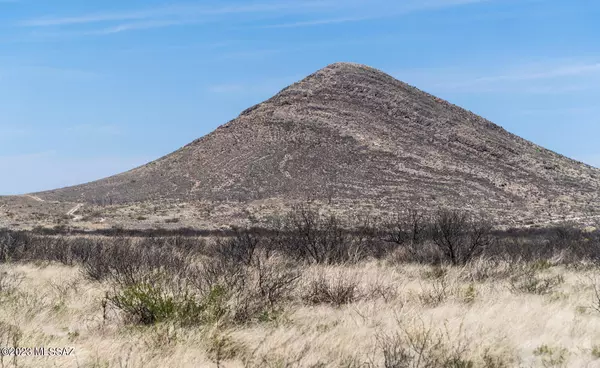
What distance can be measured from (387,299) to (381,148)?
59469 millimetres

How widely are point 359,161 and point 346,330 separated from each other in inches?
2285

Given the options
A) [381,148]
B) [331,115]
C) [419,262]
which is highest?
[331,115]

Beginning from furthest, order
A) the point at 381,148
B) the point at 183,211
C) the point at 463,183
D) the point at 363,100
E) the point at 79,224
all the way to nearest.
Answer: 1. the point at 363,100
2. the point at 381,148
3. the point at 463,183
4. the point at 183,211
5. the point at 79,224

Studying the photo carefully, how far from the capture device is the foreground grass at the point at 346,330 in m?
6.31

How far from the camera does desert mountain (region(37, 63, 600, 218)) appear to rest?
58.5m

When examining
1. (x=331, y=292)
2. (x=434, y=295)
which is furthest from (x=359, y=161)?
(x=331, y=292)

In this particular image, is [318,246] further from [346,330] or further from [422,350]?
[422,350]

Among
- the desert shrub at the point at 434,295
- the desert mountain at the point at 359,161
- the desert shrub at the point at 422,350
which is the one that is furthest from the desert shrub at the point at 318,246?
the desert mountain at the point at 359,161

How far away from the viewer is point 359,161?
65000 mm

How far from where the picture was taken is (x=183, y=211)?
5147cm

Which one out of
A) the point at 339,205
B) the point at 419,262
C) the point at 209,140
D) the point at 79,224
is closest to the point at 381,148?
the point at 339,205

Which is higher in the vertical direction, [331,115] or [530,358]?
[331,115]

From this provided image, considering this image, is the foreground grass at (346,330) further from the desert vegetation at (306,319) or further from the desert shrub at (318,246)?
the desert shrub at (318,246)

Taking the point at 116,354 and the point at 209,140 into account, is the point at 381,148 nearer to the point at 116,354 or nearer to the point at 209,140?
the point at 209,140
